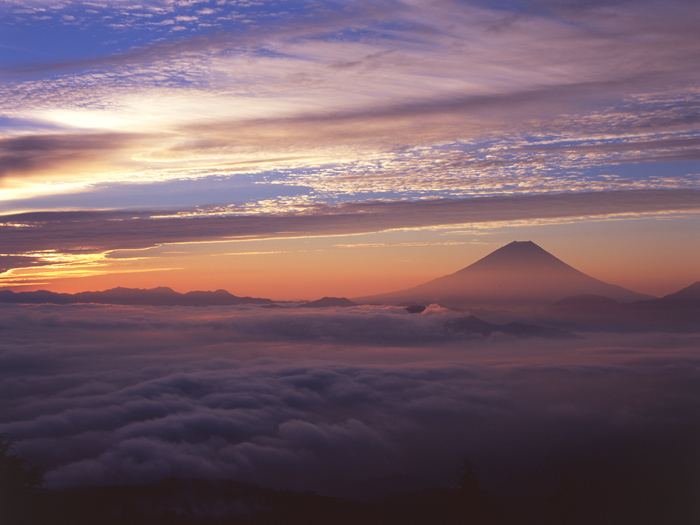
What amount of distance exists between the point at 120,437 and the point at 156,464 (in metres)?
20.2

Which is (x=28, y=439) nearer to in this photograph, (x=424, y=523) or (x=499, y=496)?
(x=424, y=523)

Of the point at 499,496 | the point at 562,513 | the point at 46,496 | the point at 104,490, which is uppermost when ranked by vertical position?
the point at 46,496

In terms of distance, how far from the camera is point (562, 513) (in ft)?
196

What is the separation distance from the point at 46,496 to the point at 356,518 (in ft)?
447

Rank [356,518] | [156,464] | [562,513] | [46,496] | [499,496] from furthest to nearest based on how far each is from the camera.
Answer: [499,496] → [156,464] → [356,518] → [562,513] → [46,496]

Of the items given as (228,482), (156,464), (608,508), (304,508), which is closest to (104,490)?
(156,464)

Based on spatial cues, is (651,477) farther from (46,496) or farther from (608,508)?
(46,496)

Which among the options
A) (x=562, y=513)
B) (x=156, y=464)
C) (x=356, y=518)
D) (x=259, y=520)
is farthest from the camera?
(x=156, y=464)

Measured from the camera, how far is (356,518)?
167m

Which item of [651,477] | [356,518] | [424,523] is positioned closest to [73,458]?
[356,518]

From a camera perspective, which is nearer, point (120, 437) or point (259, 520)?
point (259, 520)

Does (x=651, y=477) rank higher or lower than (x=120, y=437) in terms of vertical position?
lower

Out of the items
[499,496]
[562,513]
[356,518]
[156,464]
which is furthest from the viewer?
[499,496]

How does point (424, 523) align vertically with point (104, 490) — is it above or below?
below
